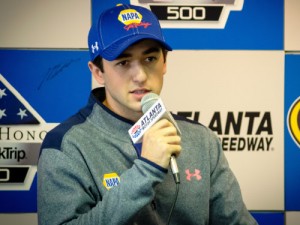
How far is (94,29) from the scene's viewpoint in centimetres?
134

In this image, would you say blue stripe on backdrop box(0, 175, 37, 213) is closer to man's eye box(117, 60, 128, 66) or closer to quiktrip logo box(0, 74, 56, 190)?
quiktrip logo box(0, 74, 56, 190)

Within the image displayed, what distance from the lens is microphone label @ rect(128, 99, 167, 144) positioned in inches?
41.2

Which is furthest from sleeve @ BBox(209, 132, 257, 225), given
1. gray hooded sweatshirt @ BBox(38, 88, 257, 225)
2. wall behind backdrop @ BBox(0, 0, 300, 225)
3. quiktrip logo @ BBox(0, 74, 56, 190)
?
quiktrip logo @ BBox(0, 74, 56, 190)

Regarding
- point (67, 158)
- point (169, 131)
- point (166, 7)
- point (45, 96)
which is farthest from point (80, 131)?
point (166, 7)

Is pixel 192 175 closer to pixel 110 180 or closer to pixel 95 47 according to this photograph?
pixel 110 180

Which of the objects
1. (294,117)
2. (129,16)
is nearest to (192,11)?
(294,117)

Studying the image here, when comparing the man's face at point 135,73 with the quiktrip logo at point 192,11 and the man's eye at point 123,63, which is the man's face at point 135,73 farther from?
the quiktrip logo at point 192,11

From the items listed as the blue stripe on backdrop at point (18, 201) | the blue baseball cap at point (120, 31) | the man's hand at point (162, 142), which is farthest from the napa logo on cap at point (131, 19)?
the blue stripe on backdrop at point (18, 201)

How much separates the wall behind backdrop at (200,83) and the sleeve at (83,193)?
842 millimetres

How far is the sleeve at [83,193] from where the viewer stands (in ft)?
3.53

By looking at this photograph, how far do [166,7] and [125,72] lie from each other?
33.9 inches

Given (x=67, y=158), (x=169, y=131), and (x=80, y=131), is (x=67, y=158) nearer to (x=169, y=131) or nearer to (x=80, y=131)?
(x=80, y=131)

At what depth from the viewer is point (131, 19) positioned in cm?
130

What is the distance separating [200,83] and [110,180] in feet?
3.14
